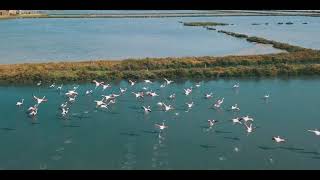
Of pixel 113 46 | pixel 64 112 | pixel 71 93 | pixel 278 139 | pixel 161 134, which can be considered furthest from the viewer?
pixel 113 46

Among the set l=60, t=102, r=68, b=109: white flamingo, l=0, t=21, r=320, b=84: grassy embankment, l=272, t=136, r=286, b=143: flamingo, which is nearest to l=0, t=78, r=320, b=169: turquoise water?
l=272, t=136, r=286, b=143: flamingo

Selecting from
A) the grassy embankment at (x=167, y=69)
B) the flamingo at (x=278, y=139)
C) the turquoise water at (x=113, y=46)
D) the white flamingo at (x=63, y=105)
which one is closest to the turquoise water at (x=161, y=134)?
the flamingo at (x=278, y=139)

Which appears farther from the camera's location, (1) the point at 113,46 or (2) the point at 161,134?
(1) the point at 113,46

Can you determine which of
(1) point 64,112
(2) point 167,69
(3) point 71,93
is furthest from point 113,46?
(1) point 64,112

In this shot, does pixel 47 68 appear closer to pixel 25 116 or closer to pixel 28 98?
pixel 28 98

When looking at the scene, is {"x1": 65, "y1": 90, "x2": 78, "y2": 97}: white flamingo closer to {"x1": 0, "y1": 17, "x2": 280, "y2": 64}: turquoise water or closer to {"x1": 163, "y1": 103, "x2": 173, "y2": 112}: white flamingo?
{"x1": 163, "y1": 103, "x2": 173, "y2": 112}: white flamingo

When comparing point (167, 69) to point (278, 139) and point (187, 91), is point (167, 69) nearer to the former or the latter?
point (187, 91)

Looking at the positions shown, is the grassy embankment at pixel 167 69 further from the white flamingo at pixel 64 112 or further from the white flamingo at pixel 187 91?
the white flamingo at pixel 64 112
